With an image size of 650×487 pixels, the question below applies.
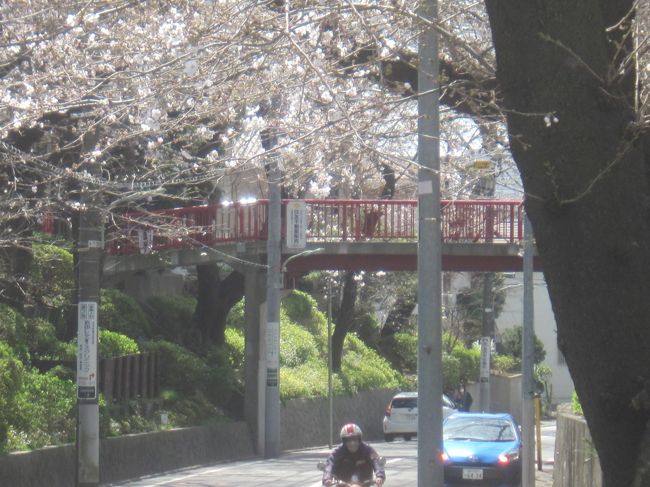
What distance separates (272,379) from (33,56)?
49.4 feet

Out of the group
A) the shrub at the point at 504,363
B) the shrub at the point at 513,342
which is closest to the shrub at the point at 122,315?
the shrub at the point at 504,363

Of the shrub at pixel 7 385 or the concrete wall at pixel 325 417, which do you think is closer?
the shrub at pixel 7 385

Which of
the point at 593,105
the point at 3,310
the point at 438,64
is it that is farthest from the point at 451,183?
the point at 593,105

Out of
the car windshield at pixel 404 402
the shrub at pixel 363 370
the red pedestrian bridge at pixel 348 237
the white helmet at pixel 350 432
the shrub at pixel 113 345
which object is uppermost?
the red pedestrian bridge at pixel 348 237

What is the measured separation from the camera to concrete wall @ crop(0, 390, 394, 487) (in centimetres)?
1755

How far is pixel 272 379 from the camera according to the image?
26.7 metres

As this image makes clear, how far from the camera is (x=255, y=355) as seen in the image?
28391mm

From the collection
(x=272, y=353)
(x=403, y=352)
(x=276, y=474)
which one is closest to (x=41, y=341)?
(x=276, y=474)

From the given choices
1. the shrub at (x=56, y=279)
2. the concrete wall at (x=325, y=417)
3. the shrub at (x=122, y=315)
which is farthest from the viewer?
the concrete wall at (x=325, y=417)

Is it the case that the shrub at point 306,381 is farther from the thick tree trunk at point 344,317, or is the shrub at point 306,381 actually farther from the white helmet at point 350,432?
the white helmet at point 350,432

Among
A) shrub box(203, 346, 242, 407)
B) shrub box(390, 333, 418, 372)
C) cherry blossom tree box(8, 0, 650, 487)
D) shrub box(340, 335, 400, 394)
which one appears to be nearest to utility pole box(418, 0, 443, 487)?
cherry blossom tree box(8, 0, 650, 487)

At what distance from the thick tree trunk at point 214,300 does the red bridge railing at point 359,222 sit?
12.3 feet

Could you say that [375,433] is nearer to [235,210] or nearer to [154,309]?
[154,309]

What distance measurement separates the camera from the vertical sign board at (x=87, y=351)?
16.1 m
